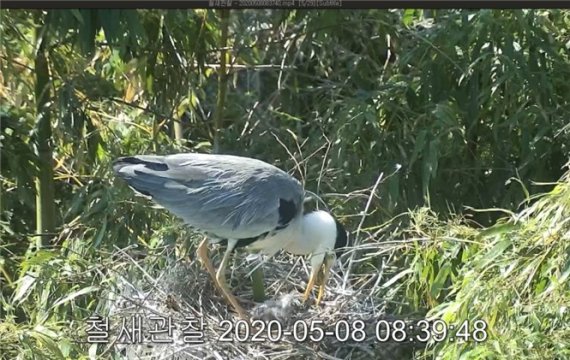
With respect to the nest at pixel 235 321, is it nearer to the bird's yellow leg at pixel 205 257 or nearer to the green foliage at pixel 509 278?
the bird's yellow leg at pixel 205 257

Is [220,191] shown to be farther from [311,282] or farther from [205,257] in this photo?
[311,282]

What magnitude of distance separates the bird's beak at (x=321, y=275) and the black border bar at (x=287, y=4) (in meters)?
0.64

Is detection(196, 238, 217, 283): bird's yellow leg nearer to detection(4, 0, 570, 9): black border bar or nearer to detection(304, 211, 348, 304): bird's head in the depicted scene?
detection(304, 211, 348, 304): bird's head

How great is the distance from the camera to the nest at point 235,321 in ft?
8.98

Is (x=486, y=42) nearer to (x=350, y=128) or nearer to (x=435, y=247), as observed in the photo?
(x=350, y=128)

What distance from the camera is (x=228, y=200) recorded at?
116 inches

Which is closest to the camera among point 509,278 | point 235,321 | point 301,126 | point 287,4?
point 509,278

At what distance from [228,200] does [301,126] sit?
0.86 meters

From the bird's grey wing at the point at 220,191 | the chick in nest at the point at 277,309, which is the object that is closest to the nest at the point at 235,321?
the chick in nest at the point at 277,309

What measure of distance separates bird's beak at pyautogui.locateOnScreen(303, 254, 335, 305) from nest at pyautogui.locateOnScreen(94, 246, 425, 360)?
0.08 feet

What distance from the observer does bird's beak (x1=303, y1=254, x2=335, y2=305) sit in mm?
2967

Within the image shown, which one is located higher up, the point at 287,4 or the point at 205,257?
the point at 287,4

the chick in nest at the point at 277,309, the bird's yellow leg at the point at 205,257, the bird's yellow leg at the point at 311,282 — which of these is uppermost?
the bird's yellow leg at the point at 205,257

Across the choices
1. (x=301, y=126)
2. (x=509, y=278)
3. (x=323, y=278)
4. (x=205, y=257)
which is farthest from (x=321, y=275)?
(x=301, y=126)
